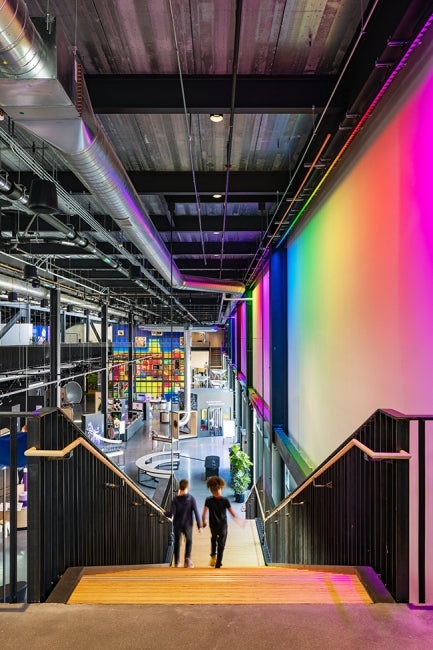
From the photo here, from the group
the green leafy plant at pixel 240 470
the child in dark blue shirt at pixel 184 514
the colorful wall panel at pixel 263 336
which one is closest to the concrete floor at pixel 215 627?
the child in dark blue shirt at pixel 184 514

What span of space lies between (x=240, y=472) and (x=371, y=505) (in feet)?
34.7

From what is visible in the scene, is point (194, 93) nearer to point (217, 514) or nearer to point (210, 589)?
point (210, 589)

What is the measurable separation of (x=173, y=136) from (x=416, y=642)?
4.99 metres

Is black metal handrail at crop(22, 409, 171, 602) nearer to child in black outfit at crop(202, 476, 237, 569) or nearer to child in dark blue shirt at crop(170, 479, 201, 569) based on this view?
child in black outfit at crop(202, 476, 237, 569)

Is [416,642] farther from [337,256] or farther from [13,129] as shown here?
[13,129]

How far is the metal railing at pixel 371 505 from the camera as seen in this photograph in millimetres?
2223

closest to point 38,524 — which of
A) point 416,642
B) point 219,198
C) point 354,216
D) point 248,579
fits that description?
point 248,579

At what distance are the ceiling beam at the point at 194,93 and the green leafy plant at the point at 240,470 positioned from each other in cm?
1060

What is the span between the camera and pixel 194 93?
12.4ft

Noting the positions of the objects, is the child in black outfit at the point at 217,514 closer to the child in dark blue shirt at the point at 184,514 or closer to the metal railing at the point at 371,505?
the child in dark blue shirt at the point at 184,514

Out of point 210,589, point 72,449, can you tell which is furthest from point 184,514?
point 72,449

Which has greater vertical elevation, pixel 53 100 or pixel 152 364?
pixel 53 100

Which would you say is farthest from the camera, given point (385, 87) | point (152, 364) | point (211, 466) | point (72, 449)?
point (152, 364)

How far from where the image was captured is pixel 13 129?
462 centimetres
